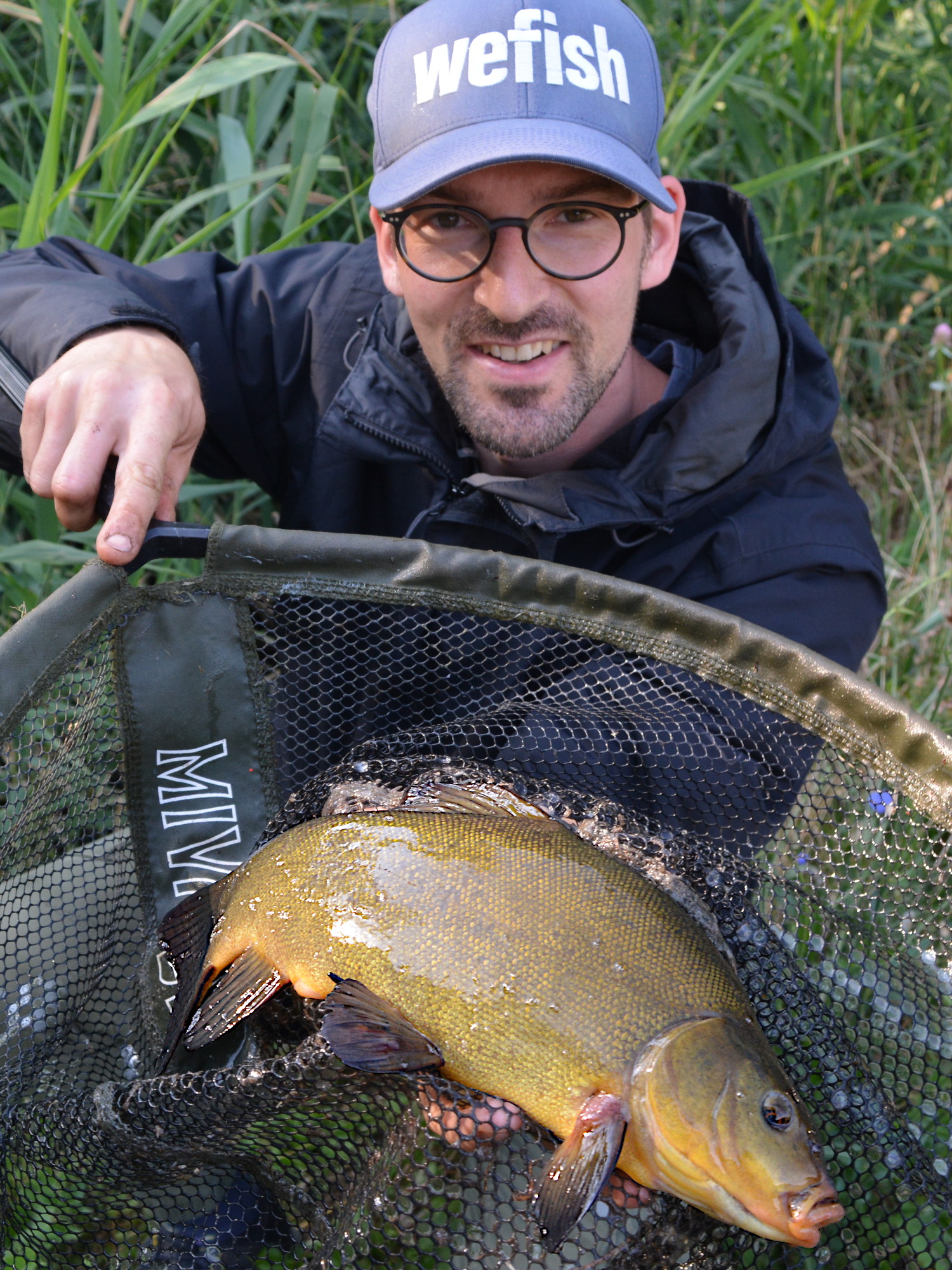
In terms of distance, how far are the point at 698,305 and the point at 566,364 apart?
45 cm

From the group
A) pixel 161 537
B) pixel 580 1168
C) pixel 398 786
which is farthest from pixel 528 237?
pixel 580 1168

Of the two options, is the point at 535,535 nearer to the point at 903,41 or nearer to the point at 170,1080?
the point at 170,1080

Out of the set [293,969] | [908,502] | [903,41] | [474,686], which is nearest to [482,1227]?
[293,969]

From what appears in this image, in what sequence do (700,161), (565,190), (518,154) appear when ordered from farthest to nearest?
1. (700,161)
2. (565,190)
3. (518,154)

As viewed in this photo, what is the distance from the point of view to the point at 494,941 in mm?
1266

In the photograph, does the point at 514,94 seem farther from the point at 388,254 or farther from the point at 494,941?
the point at 494,941

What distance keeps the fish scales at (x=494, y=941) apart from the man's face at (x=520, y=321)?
1.13 meters

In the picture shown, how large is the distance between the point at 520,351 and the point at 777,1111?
1.54m

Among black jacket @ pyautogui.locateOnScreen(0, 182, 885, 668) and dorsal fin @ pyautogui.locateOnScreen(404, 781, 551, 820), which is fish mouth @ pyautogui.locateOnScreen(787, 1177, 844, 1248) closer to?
dorsal fin @ pyautogui.locateOnScreen(404, 781, 551, 820)

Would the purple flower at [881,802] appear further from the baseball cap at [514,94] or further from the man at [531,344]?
the baseball cap at [514,94]

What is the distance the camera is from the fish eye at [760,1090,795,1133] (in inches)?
44.7

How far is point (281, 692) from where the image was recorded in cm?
165

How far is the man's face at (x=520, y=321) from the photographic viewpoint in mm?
2049

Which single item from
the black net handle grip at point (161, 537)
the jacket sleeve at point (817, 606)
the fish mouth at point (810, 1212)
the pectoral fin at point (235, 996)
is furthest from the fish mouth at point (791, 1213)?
the jacket sleeve at point (817, 606)
